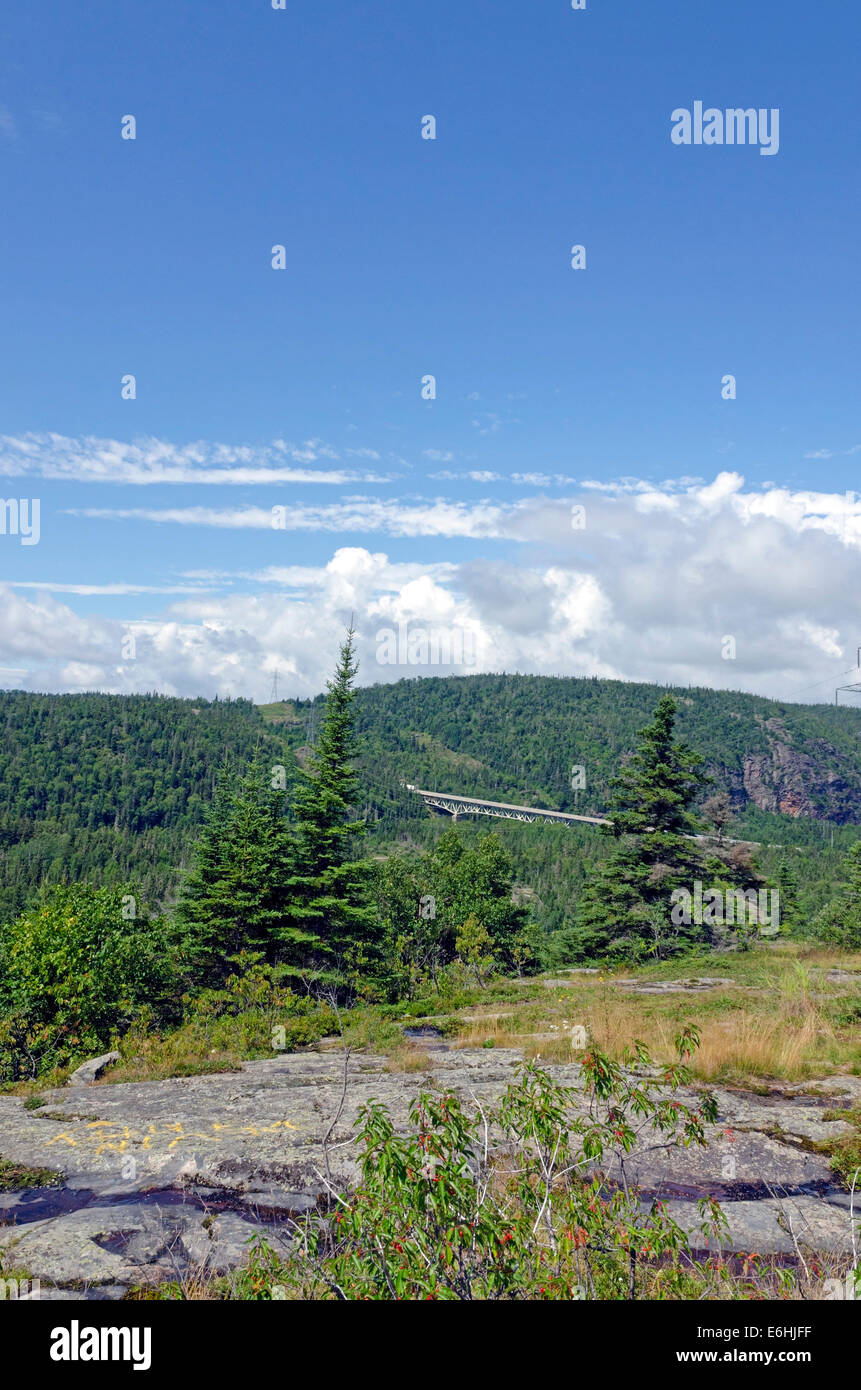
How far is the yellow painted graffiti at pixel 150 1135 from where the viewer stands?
7895 mm

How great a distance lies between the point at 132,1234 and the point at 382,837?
185 meters

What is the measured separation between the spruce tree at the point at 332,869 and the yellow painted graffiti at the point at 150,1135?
1600 centimetres

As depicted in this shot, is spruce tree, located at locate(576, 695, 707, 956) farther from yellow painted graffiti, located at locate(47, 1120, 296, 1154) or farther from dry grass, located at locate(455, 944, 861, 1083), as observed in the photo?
yellow painted graffiti, located at locate(47, 1120, 296, 1154)

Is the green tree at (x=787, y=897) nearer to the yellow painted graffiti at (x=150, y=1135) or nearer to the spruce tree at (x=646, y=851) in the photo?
the spruce tree at (x=646, y=851)

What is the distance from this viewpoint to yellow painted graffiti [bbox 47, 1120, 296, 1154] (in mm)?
7895

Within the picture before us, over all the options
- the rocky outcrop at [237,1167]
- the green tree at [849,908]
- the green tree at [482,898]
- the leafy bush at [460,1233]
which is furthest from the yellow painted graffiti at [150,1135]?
the green tree at [849,908]

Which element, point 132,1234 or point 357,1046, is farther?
point 357,1046

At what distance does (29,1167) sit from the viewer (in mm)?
7418

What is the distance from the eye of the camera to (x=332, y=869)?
25.4 metres

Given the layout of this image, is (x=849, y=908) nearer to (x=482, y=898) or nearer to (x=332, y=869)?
(x=482, y=898)

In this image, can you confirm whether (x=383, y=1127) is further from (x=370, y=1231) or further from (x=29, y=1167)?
(x=29, y=1167)

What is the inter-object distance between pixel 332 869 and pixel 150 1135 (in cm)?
1730

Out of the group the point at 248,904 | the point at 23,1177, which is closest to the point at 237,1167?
the point at 23,1177
